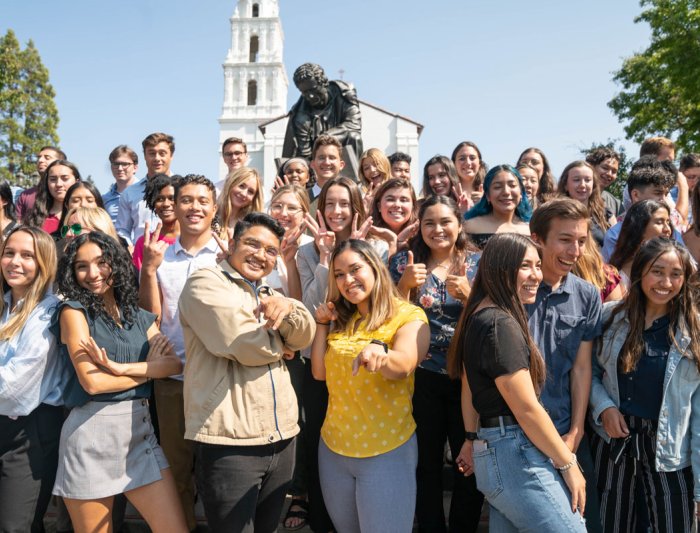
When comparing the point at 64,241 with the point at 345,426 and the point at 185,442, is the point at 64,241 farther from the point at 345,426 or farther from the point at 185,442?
the point at 345,426

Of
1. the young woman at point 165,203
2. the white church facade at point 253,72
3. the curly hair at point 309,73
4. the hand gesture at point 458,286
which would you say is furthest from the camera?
the white church facade at point 253,72

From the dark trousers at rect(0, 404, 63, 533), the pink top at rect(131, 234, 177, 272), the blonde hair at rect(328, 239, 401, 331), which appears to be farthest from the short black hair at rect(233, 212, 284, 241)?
the dark trousers at rect(0, 404, 63, 533)

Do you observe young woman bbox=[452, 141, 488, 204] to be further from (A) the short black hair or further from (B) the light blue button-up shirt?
(B) the light blue button-up shirt

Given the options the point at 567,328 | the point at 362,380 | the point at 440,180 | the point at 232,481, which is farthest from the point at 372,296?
the point at 440,180

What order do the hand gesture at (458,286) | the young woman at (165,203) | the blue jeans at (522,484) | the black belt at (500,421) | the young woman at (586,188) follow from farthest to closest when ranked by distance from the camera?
the young woman at (586,188) < the young woman at (165,203) < the hand gesture at (458,286) < the black belt at (500,421) < the blue jeans at (522,484)

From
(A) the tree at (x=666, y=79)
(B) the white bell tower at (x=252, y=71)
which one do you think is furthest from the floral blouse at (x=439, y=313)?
(B) the white bell tower at (x=252, y=71)

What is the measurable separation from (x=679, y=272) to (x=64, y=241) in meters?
4.02

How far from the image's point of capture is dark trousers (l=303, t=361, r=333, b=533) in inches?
131

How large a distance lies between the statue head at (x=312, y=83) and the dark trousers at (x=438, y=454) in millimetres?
5589

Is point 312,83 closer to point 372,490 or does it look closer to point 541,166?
point 541,166

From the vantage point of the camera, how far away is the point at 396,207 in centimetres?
404

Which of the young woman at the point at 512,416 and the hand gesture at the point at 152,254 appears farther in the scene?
the hand gesture at the point at 152,254

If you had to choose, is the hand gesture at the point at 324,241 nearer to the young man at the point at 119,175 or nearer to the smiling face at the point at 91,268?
the smiling face at the point at 91,268

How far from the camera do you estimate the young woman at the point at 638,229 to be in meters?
3.59
